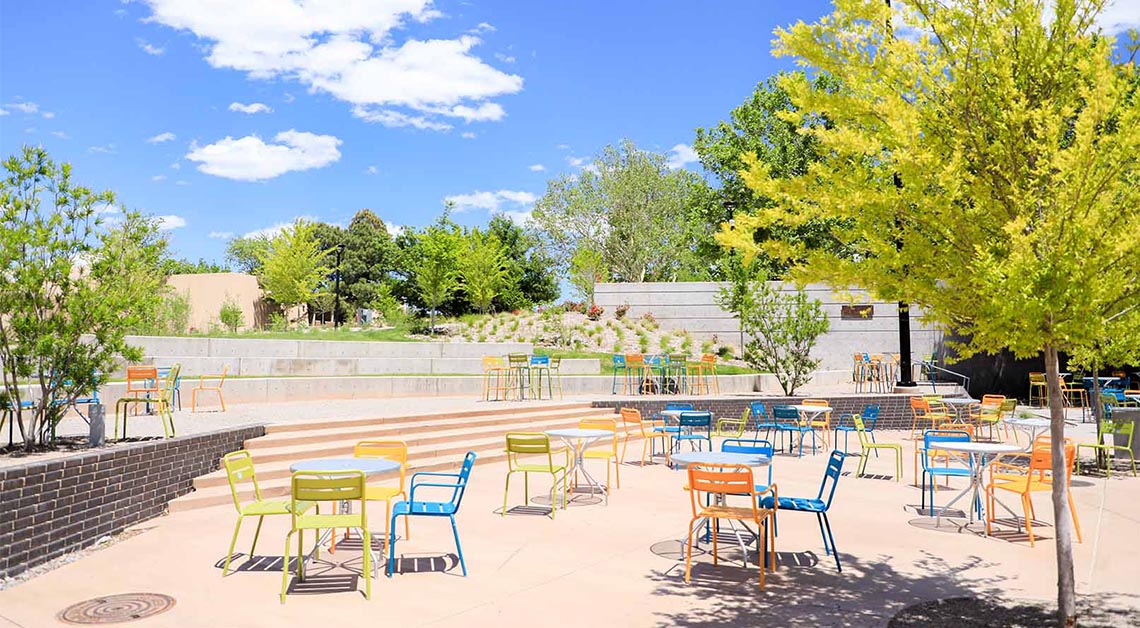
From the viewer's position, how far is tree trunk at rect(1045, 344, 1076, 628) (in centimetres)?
425

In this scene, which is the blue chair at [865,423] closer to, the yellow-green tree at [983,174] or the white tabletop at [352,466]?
the yellow-green tree at [983,174]

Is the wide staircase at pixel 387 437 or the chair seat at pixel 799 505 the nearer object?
the chair seat at pixel 799 505

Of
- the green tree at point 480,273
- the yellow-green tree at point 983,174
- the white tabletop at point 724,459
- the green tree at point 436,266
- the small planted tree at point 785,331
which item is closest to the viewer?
the yellow-green tree at point 983,174

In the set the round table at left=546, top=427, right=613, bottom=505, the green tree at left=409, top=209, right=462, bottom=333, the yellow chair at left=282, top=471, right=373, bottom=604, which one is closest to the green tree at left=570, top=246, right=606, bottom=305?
the green tree at left=409, top=209, right=462, bottom=333

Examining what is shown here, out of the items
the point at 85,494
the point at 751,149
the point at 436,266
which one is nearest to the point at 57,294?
the point at 85,494

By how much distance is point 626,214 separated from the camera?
137 ft

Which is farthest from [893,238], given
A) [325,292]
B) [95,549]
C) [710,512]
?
[325,292]

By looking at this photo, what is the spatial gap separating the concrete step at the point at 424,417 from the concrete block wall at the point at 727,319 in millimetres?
11380

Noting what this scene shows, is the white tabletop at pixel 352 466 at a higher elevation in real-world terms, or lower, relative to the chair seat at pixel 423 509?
higher

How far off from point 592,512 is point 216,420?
6.73 meters

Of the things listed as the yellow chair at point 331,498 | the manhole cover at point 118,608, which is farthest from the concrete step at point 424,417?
the yellow chair at point 331,498

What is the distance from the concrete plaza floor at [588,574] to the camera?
15.7 feet

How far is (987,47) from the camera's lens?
14.0 ft

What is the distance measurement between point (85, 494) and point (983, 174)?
714 cm
